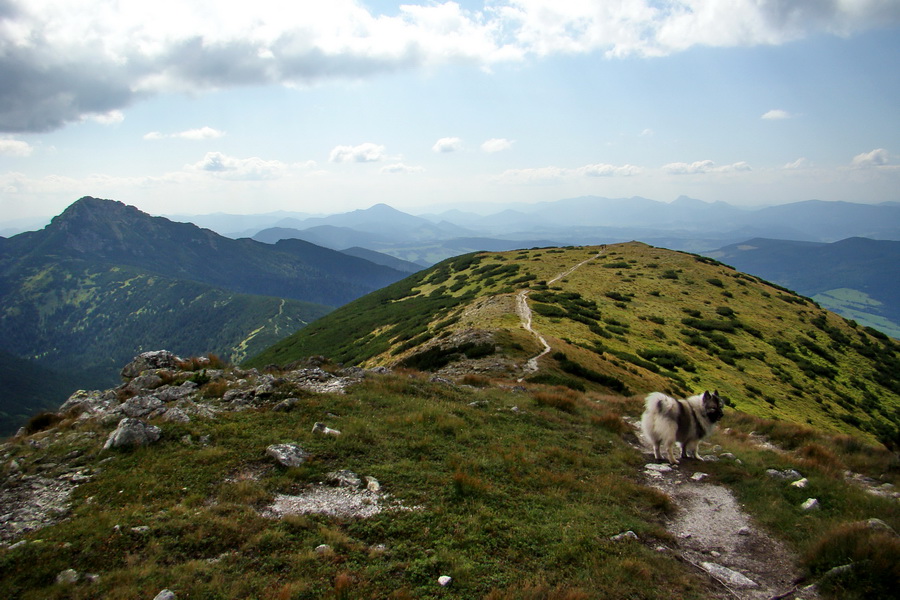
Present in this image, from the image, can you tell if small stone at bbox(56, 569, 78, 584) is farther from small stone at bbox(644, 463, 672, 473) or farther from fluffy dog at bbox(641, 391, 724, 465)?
fluffy dog at bbox(641, 391, 724, 465)

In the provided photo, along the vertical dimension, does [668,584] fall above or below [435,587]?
below

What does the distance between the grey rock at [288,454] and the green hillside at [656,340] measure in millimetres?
15211

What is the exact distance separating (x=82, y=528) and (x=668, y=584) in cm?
1022

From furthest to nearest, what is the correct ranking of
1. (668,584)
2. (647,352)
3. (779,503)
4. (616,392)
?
1. (647,352)
2. (616,392)
3. (779,503)
4. (668,584)

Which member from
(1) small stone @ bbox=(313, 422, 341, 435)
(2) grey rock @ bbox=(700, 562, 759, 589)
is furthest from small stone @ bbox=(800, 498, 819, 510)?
(1) small stone @ bbox=(313, 422, 341, 435)

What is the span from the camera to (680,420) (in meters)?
13.3

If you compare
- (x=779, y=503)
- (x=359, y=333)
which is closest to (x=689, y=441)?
(x=779, y=503)

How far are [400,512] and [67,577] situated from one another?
528 cm

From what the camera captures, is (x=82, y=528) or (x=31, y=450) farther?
(x=31, y=450)

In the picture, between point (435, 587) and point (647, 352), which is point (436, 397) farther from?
point (647, 352)

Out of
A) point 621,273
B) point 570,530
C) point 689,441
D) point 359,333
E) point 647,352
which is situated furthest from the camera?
point 359,333

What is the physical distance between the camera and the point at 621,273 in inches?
2389

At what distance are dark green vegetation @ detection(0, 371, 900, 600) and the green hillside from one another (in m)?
8.49

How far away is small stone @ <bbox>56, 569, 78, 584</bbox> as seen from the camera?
609 cm
